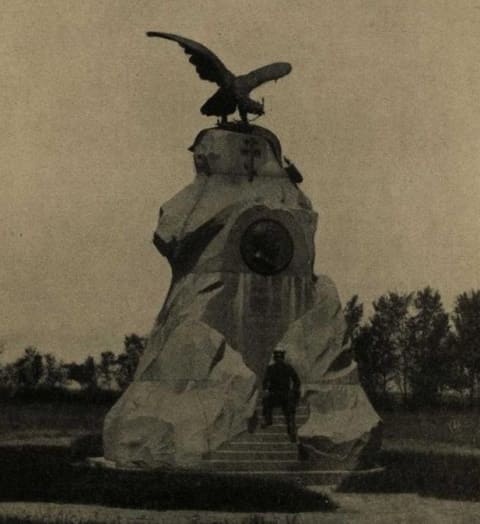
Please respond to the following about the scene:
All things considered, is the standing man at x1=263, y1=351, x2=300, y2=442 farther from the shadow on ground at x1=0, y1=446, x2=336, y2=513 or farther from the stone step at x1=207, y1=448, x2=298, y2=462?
the shadow on ground at x1=0, y1=446, x2=336, y2=513

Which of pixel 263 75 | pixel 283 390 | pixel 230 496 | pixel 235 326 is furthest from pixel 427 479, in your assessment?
pixel 263 75

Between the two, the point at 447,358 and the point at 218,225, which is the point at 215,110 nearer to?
the point at 218,225

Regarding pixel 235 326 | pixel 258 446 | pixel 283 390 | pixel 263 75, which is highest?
pixel 263 75

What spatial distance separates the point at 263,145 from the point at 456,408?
80.1ft

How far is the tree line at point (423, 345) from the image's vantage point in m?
44.1

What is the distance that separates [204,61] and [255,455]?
288 inches

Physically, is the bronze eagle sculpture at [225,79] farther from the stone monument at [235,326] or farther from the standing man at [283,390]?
A: the standing man at [283,390]

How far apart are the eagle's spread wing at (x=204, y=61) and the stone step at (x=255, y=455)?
272 inches

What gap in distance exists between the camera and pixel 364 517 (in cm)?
1340

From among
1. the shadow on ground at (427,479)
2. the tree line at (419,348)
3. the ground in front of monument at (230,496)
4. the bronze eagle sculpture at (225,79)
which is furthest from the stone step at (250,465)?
the tree line at (419,348)

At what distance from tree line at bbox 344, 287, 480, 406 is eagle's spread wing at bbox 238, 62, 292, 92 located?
75.4 feet

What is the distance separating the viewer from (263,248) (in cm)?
1952

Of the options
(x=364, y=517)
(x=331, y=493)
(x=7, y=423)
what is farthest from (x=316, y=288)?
(x=7, y=423)

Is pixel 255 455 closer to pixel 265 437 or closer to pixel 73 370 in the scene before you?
pixel 265 437
